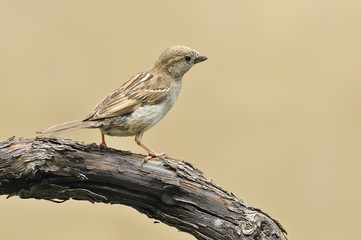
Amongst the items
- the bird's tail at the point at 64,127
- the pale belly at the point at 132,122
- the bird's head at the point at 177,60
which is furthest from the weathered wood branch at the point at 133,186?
the bird's head at the point at 177,60

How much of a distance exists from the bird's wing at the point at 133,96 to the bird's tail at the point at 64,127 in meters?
0.04

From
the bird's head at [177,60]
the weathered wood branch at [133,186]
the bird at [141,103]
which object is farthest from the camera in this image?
the bird's head at [177,60]

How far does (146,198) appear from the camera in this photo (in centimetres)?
228

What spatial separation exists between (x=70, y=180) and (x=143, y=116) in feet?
1.43

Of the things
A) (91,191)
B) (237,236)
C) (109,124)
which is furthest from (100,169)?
(237,236)

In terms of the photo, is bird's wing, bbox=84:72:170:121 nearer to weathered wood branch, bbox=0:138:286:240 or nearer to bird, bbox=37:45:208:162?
bird, bbox=37:45:208:162

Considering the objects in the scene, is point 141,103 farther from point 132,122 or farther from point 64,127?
point 64,127

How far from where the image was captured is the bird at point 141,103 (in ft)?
7.91

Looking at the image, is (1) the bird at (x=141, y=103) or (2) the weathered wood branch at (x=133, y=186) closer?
(2) the weathered wood branch at (x=133, y=186)

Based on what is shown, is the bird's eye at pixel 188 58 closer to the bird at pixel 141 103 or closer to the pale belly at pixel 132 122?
the bird at pixel 141 103

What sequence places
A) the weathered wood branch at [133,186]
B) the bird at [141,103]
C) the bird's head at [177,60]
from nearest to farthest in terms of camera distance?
the weathered wood branch at [133,186]
the bird at [141,103]
the bird's head at [177,60]

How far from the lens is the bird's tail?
2.22 m

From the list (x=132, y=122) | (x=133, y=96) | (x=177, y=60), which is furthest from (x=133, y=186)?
(x=177, y=60)

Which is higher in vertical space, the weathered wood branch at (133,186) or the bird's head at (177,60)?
the bird's head at (177,60)
